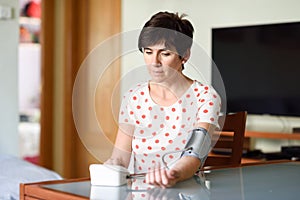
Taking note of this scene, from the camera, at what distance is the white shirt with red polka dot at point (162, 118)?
134 cm

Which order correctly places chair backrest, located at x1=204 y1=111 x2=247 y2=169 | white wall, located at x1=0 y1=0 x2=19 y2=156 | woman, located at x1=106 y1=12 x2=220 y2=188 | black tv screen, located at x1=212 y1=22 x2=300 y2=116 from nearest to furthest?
woman, located at x1=106 y1=12 x2=220 y2=188 → chair backrest, located at x1=204 y1=111 x2=247 y2=169 → black tv screen, located at x1=212 y1=22 x2=300 y2=116 → white wall, located at x1=0 y1=0 x2=19 y2=156

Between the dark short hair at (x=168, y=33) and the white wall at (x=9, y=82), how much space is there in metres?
3.32

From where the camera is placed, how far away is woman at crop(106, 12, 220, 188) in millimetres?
1306

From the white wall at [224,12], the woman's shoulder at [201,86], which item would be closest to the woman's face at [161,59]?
the woman's shoulder at [201,86]

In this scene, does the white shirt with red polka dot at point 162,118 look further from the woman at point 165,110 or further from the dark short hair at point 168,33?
the dark short hair at point 168,33

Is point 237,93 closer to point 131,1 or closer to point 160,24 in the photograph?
point 131,1

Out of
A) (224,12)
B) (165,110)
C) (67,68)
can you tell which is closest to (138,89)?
(165,110)

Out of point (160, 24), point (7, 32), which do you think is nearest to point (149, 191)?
point (160, 24)

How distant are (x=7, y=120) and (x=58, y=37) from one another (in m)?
1.27

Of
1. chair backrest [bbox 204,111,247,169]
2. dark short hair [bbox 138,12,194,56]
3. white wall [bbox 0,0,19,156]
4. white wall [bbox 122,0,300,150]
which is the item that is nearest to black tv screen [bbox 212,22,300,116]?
white wall [bbox 122,0,300,150]

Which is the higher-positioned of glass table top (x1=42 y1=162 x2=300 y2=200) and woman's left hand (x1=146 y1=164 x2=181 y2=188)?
woman's left hand (x1=146 y1=164 x2=181 y2=188)

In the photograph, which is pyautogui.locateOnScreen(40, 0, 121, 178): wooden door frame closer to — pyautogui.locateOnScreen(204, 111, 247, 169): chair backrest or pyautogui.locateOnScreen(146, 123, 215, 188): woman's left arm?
pyautogui.locateOnScreen(204, 111, 247, 169): chair backrest

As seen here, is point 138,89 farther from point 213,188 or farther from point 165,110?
point 213,188

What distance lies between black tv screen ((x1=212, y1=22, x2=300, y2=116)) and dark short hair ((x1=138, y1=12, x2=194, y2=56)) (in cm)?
267
